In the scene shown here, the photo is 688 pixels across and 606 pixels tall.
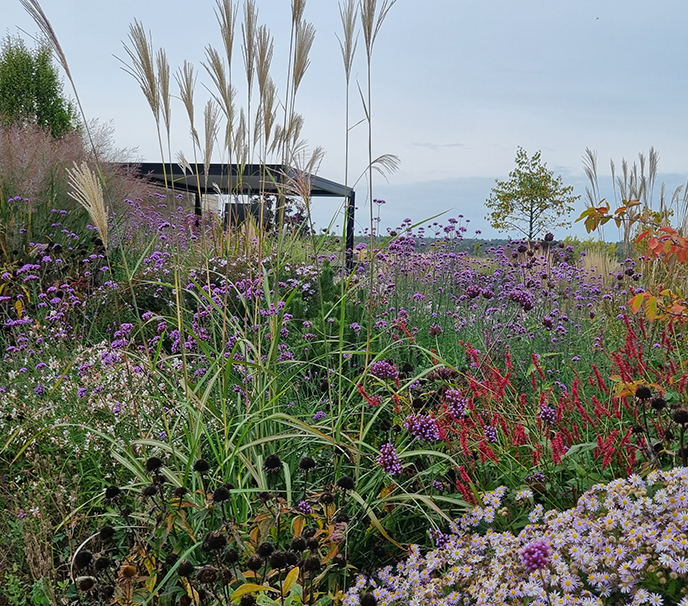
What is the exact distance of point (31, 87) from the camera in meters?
25.5

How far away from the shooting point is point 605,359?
430cm

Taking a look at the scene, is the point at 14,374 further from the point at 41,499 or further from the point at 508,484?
the point at 508,484

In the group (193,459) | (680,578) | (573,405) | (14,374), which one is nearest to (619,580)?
(680,578)

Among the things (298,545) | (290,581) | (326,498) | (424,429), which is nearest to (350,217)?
(424,429)

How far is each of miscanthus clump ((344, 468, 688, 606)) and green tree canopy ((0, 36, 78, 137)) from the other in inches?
1060

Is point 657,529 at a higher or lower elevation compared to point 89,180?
lower

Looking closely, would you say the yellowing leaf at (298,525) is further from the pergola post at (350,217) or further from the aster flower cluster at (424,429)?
the pergola post at (350,217)

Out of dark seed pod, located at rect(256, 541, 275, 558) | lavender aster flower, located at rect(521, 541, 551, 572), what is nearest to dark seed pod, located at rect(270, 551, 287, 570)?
dark seed pod, located at rect(256, 541, 275, 558)

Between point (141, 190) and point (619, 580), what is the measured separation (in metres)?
10.6

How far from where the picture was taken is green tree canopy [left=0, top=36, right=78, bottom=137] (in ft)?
83.0

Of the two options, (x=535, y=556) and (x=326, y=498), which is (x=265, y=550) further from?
(x=535, y=556)

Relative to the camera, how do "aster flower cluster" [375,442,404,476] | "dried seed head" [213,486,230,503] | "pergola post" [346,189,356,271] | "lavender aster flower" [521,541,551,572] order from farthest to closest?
"pergola post" [346,189,356,271] < "aster flower cluster" [375,442,404,476] < "dried seed head" [213,486,230,503] < "lavender aster flower" [521,541,551,572]

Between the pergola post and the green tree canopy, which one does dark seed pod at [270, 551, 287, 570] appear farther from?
the green tree canopy

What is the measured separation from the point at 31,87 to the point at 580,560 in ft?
95.1
